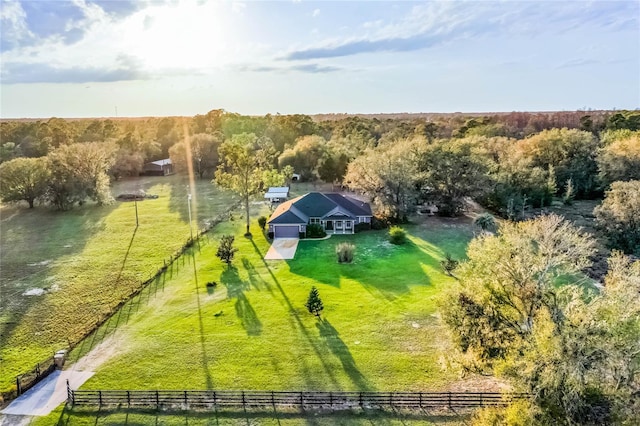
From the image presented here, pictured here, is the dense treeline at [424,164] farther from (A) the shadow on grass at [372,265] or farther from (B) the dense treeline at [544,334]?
(B) the dense treeline at [544,334]

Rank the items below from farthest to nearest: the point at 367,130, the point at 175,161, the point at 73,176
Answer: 1. the point at 367,130
2. the point at 175,161
3. the point at 73,176

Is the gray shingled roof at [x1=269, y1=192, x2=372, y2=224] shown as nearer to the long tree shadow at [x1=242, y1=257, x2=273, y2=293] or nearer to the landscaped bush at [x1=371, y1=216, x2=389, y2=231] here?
the landscaped bush at [x1=371, y1=216, x2=389, y2=231]

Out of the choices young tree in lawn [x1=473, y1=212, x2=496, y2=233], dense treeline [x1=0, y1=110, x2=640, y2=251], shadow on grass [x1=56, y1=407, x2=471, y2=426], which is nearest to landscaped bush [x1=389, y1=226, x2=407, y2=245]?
dense treeline [x1=0, y1=110, x2=640, y2=251]

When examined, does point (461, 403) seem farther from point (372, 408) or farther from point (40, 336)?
point (40, 336)

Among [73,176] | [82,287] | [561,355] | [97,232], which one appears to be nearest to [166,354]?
[82,287]

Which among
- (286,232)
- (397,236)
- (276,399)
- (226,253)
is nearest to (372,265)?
(397,236)

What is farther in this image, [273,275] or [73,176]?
[73,176]

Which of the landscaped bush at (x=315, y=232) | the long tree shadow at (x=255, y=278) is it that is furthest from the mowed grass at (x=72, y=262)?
the landscaped bush at (x=315, y=232)
